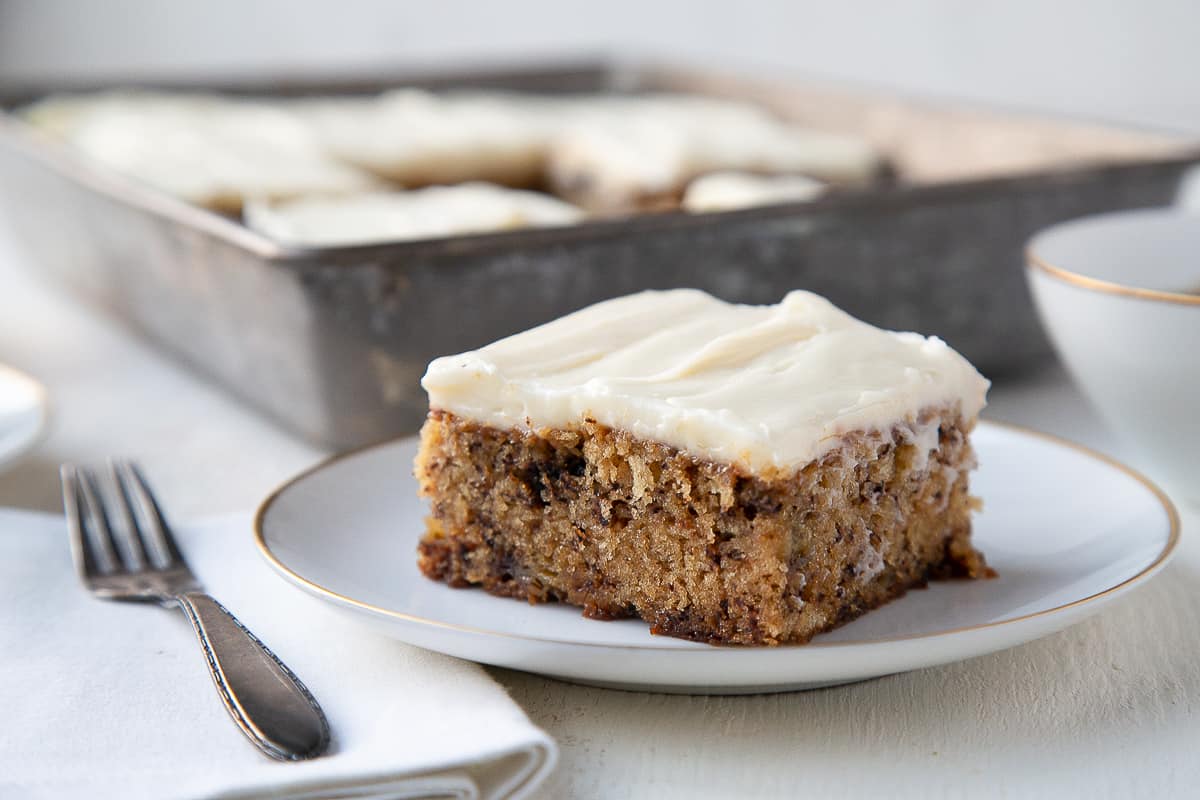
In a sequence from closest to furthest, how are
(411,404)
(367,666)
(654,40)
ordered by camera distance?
1. (367,666)
2. (411,404)
3. (654,40)

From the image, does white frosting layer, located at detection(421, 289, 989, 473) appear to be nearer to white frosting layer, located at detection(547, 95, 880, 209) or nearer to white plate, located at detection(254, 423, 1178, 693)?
white plate, located at detection(254, 423, 1178, 693)

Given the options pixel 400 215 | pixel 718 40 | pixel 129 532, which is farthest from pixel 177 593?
pixel 718 40

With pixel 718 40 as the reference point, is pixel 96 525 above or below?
below

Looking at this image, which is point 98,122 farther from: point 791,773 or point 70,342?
point 791,773

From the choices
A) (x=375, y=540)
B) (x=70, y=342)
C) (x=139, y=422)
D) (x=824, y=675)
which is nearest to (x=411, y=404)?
(x=375, y=540)

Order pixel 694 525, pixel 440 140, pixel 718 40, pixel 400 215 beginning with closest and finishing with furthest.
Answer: pixel 694 525, pixel 400 215, pixel 440 140, pixel 718 40

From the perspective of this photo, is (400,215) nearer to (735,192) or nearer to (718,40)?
(735,192)

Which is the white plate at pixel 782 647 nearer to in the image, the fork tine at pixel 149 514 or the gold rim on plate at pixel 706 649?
the gold rim on plate at pixel 706 649
